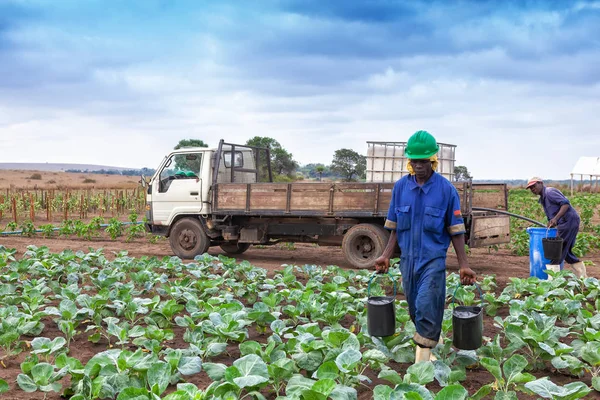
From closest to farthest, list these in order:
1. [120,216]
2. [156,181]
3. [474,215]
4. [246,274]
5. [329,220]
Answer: [246,274]
[474,215]
[329,220]
[156,181]
[120,216]

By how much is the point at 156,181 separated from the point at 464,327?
30.4ft

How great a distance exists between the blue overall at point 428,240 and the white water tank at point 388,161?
29.7ft

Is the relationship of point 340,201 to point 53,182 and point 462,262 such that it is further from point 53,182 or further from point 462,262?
point 53,182

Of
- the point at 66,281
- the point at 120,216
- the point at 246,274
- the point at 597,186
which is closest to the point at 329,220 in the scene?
the point at 246,274

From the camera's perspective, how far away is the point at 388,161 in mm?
13469

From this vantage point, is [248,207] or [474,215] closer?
[474,215]

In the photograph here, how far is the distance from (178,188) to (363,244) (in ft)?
13.3

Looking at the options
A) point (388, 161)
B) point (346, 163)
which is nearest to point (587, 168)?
point (346, 163)

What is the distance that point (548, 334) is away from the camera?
15.4ft

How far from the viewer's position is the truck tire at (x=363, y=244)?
423 inches

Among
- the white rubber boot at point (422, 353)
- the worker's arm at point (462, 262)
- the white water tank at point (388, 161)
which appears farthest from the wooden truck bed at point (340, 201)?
the white rubber boot at point (422, 353)

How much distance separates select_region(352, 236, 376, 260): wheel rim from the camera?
10938 mm

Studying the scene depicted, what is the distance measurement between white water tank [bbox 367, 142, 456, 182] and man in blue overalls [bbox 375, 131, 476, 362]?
9.02m

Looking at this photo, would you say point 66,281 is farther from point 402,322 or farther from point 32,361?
point 402,322
